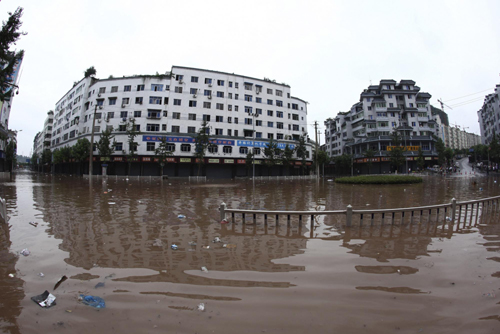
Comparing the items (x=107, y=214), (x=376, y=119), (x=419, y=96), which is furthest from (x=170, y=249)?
(x=419, y=96)

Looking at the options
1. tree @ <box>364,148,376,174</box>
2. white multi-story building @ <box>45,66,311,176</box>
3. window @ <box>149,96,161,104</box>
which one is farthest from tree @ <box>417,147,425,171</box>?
window @ <box>149,96,161,104</box>

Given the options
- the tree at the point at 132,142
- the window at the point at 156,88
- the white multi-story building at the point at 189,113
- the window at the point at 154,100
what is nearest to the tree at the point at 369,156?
the white multi-story building at the point at 189,113

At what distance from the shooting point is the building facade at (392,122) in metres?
63.4

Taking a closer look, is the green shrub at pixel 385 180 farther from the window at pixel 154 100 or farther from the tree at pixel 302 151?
the window at pixel 154 100

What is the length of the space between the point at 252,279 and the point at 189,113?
165 ft

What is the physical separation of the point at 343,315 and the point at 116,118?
5554 cm

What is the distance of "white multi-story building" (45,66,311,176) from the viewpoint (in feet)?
161

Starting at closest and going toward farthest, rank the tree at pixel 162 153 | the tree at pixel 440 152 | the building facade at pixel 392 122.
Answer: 1. the tree at pixel 162 153
2. the tree at pixel 440 152
3. the building facade at pixel 392 122

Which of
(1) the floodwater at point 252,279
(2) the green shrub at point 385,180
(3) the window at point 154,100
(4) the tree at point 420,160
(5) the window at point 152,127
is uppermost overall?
(3) the window at point 154,100

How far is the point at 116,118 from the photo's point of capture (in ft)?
163

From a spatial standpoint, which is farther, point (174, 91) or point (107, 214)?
point (174, 91)

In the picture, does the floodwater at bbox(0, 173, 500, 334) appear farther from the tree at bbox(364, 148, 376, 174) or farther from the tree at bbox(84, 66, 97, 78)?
the tree at bbox(84, 66, 97, 78)

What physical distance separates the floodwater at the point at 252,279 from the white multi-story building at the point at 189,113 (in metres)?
43.5

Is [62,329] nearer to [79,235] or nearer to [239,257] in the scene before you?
[239,257]
